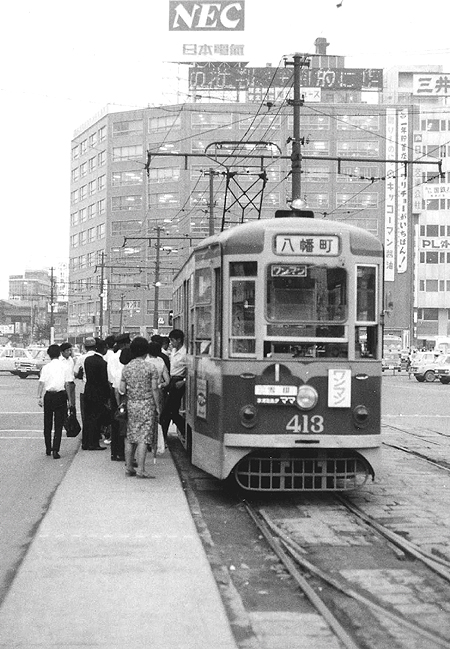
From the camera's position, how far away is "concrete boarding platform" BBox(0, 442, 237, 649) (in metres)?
5.04

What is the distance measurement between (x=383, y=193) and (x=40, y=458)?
214 feet

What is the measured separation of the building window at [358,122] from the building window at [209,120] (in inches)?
362

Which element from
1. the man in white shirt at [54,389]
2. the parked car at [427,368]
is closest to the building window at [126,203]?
the parked car at [427,368]

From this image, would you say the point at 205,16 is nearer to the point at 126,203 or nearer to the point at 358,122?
the point at 358,122

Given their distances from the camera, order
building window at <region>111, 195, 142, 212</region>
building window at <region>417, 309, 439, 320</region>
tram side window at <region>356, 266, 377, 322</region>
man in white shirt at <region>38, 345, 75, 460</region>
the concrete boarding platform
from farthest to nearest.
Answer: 1. building window at <region>417, 309, 439, 320</region>
2. building window at <region>111, 195, 142, 212</region>
3. man in white shirt at <region>38, 345, 75, 460</region>
4. tram side window at <region>356, 266, 377, 322</region>
5. the concrete boarding platform

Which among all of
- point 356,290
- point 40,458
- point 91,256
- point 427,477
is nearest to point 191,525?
point 356,290

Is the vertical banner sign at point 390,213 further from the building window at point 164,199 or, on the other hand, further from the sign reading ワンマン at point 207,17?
the sign reading ワンマン at point 207,17

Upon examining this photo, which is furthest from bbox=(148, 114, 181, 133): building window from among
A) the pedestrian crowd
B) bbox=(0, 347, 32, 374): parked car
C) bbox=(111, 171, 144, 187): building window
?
the pedestrian crowd

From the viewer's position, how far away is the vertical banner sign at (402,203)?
73.8 metres

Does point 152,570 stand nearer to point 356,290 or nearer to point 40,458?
point 356,290

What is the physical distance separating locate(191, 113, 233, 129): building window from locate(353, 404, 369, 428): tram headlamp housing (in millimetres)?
69102

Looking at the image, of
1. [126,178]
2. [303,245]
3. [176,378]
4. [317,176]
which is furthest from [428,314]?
[303,245]

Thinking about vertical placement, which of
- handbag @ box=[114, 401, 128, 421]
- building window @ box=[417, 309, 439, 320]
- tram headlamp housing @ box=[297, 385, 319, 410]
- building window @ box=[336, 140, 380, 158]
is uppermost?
building window @ box=[336, 140, 380, 158]

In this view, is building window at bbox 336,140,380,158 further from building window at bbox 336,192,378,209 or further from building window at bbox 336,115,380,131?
building window at bbox 336,192,378,209
